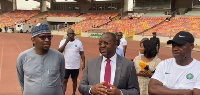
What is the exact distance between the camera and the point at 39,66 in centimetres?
263

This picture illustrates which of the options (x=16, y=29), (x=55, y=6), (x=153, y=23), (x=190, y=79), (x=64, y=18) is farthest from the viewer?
(x=55, y=6)

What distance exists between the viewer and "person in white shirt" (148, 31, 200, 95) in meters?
2.08

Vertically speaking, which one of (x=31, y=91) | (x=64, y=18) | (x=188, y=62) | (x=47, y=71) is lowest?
(x=31, y=91)

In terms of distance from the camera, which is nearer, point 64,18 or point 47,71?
point 47,71

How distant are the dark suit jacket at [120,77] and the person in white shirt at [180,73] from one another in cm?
23

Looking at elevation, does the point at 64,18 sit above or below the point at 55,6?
below

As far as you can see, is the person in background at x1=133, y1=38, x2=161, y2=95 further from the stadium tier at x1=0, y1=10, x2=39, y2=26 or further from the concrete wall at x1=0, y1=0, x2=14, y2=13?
the concrete wall at x1=0, y1=0, x2=14, y2=13

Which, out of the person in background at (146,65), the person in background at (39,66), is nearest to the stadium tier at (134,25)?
the person in background at (146,65)

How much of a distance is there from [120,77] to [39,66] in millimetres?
1039

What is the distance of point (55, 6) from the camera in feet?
174

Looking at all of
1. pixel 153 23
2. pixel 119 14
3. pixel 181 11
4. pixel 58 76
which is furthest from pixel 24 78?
pixel 119 14

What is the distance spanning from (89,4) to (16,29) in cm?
1656

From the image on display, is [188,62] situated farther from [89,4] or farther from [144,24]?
[89,4]

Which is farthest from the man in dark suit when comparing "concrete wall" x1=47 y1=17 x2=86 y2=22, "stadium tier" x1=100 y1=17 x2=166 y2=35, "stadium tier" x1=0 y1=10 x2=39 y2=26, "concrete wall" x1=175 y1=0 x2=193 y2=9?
"stadium tier" x1=0 y1=10 x2=39 y2=26
